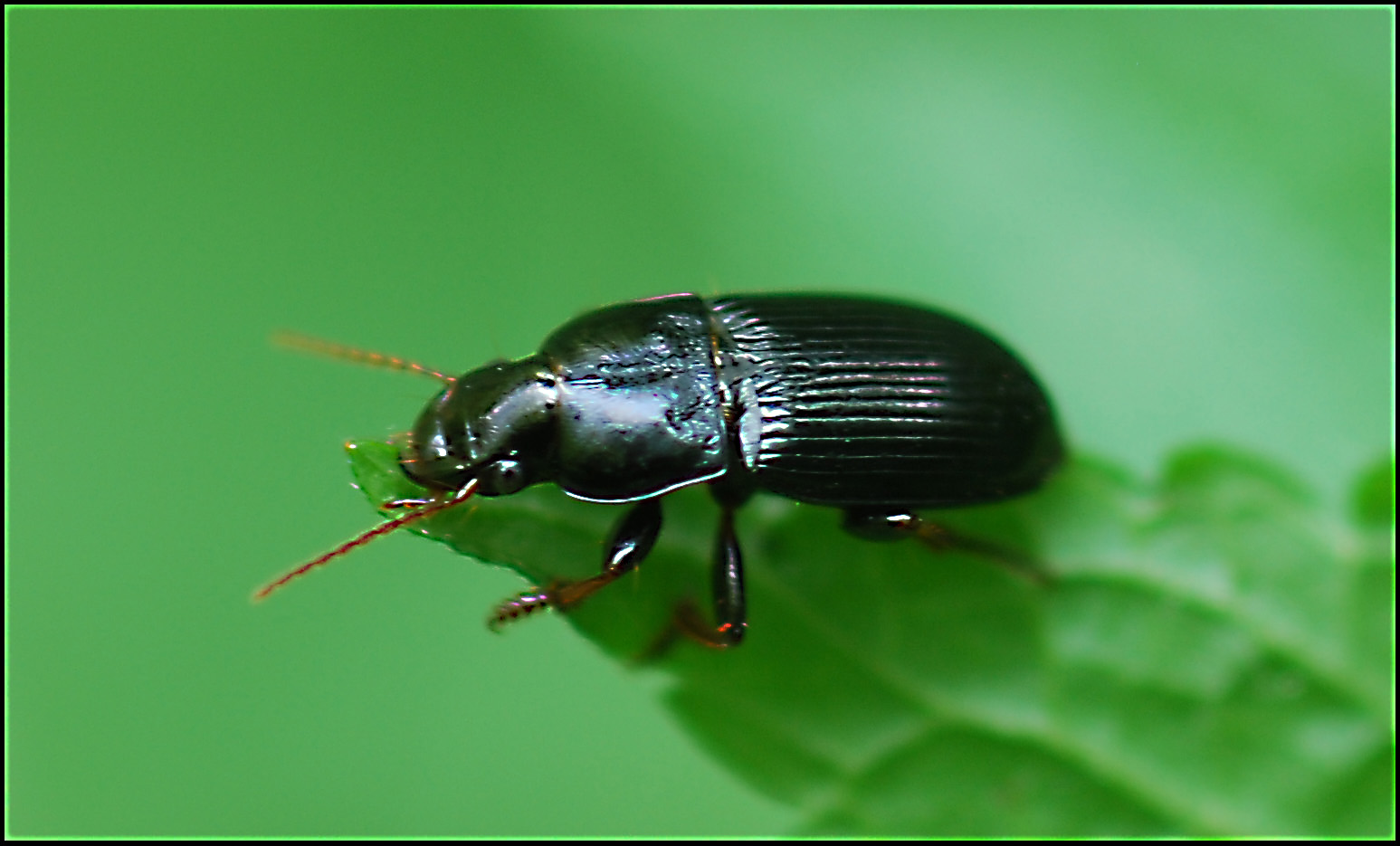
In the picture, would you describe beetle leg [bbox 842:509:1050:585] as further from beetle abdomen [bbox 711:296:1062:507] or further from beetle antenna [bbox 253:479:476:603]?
beetle antenna [bbox 253:479:476:603]

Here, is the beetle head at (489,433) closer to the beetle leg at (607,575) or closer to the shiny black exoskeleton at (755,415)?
the shiny black exoskeleton at (755,415)

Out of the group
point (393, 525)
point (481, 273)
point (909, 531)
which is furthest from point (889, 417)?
point (481, 273)

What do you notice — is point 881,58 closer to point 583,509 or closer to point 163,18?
point 583,509

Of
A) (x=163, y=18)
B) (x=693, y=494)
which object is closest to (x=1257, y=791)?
(x=693, y=494)

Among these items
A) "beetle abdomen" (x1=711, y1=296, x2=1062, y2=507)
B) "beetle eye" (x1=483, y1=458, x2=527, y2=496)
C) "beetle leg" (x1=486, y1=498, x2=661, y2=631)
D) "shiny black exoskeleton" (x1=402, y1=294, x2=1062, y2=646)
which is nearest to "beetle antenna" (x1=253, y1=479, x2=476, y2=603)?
"beetle eye" (x1=483, y1=458, x2=527, y2=496)

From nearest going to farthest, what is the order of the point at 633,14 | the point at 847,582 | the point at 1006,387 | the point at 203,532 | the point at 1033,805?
the point at 1033,805
the point at 847,582
the point at 1006,387
the point at 203,532
the point at 633,14

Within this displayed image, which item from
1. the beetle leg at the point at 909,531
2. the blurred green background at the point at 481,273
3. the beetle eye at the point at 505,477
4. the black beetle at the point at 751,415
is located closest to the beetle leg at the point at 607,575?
the black beetle at the point at 751,415

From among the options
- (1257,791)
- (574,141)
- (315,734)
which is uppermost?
(574,141)
